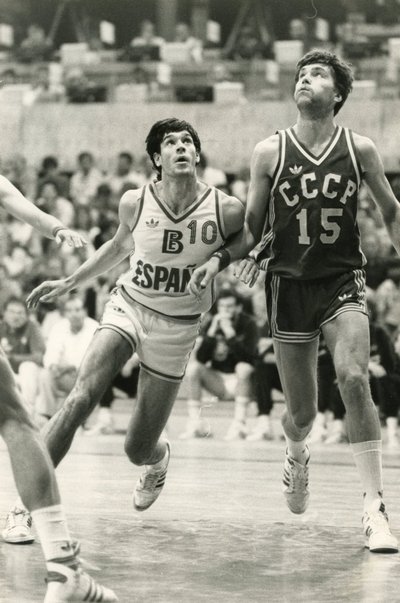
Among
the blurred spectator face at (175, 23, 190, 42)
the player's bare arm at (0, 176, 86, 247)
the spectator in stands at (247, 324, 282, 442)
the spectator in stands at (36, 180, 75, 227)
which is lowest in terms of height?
the spectator in stands at (247, 324, 282, 442)

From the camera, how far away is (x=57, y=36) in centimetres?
1981

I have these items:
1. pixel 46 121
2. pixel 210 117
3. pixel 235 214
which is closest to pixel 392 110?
pixel 210 117

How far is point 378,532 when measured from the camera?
5469mm

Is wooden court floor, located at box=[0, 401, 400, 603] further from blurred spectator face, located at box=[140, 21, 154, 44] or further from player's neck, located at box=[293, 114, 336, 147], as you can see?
blurred spectator face, located at box=[140, 21, 154, 44]

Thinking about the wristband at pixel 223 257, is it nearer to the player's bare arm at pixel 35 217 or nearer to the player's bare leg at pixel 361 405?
the player's bare leg at pixel 361 405

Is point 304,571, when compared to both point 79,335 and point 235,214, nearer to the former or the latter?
point 235,214

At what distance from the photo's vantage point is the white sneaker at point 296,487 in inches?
250

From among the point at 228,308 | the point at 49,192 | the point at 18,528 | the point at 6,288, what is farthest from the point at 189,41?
the point at 18,528

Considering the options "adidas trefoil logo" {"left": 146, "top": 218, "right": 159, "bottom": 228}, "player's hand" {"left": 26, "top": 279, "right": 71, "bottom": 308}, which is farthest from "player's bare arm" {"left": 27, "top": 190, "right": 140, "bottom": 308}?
"adidas trefoil logo" {"left": 146, "top": 218, "right": 159, "bottom": 228}

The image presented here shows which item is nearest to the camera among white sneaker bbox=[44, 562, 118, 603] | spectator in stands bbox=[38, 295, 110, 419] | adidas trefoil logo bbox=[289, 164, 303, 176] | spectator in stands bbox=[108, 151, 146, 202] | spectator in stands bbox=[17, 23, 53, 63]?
white sneaker bbox=[44, 562, 118, 603]

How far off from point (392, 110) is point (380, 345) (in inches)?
246

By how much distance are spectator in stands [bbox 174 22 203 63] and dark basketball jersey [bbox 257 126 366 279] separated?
41.0ft

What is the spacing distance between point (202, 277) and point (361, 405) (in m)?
0.98

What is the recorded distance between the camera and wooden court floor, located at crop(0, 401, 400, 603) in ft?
15.1
